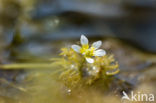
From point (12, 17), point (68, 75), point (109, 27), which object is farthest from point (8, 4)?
point (68, 75)

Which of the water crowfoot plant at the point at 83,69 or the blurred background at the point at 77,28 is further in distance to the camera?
the blurred background at the point at 77,28

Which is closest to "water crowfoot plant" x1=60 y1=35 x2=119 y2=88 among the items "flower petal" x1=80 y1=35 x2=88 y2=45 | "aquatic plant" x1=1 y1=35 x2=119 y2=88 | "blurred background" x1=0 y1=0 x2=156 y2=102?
"aquatic plant" x1=1 y1=35 x2=119 y2=88

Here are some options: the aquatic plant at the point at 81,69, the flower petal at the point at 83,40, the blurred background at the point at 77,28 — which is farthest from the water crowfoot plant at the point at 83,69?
the blurred background at the point at 77,28

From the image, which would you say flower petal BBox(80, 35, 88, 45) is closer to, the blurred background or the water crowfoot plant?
the water crowfoot plant

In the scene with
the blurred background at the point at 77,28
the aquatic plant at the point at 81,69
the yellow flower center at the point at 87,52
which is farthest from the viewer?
the blurred background at the point at 77,28

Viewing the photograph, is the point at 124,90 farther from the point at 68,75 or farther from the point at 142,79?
the point at 68,75

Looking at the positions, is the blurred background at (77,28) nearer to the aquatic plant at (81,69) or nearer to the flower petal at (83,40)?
the aquatic plant at (81,69)

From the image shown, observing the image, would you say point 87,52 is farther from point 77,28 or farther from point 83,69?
point 77,28

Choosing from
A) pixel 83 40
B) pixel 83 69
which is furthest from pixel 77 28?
pixel 83 40
